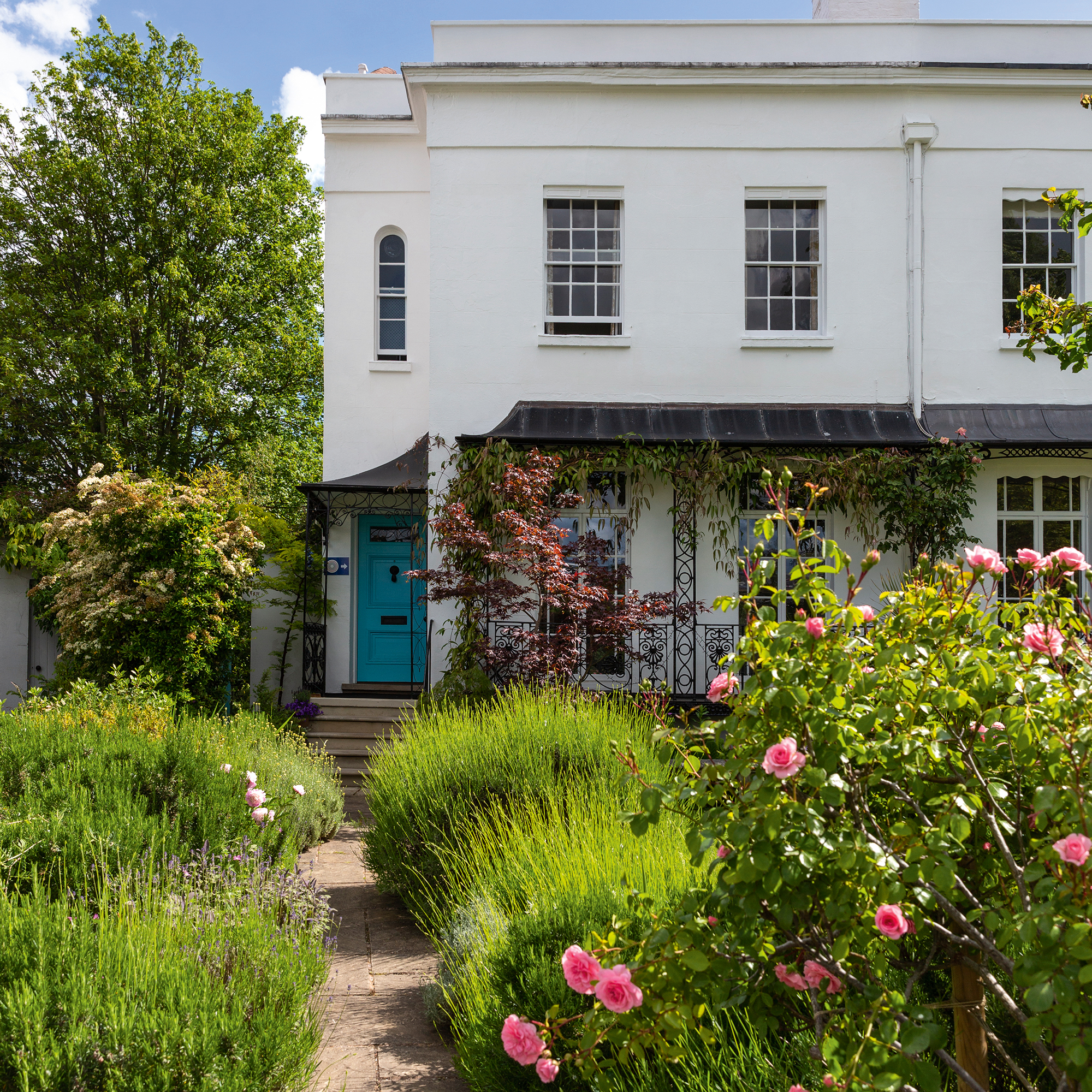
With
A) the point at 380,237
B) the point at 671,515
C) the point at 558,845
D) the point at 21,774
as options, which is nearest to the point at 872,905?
the point at 558,845

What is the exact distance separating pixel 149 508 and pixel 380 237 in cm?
494

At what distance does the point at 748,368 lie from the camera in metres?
10.2

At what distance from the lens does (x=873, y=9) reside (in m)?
11.0

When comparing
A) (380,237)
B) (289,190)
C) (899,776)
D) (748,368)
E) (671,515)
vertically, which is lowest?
(899,776)

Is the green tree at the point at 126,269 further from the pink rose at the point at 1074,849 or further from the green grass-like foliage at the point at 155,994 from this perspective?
the pink rose at the point at 1074,849

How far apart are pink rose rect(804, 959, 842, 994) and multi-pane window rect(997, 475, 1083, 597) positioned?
9.46 meters

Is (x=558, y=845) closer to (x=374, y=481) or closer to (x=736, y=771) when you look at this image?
(x=736, y=771)

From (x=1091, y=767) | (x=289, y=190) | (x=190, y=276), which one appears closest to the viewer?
(x=1091, y=767)

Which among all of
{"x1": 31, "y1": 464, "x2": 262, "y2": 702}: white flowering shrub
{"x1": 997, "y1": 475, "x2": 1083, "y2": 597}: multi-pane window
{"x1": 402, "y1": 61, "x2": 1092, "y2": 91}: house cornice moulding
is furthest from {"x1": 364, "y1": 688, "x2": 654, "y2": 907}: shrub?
{"x1": 402, "y1": 61, "x2": 1092, "y2": 91}: house cornice moulding

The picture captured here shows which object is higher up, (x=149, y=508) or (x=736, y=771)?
(x=149, y=508)

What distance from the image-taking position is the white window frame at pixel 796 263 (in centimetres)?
1025

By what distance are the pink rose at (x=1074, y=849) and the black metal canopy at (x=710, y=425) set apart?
7900 millimetres

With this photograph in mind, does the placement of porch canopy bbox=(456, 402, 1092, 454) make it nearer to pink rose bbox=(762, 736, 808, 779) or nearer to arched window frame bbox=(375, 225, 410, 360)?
arched window frame bbox=(375, 225, 410, 360)

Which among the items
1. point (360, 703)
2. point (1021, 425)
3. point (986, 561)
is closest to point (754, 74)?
point (1021, 425)
